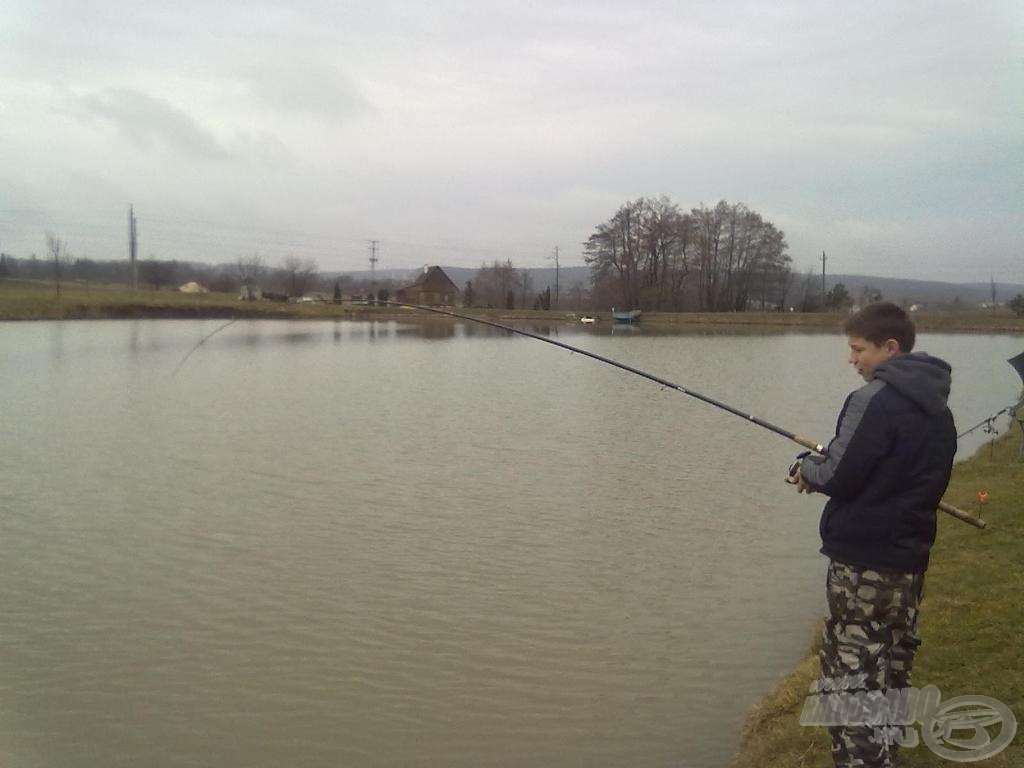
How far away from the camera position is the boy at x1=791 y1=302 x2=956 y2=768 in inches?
145

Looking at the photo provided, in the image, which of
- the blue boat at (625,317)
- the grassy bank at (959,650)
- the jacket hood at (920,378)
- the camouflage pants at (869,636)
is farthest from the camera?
the blue boat at (625,317)

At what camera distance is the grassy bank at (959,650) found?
485cm

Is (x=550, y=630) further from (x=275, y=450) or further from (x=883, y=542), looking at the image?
(x=275, y=450)

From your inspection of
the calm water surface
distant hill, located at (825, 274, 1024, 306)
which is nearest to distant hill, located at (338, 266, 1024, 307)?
distant hill, located at (825, 274, 1024, 306)

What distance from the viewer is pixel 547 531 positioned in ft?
36.1

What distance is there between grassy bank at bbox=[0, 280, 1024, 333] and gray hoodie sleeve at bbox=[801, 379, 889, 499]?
110 feet

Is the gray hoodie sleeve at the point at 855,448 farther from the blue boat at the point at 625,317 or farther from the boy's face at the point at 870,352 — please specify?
the blue boat at the point at 625,317

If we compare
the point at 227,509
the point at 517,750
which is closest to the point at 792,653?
the point at 517,750

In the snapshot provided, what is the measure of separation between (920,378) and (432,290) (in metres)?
90.4

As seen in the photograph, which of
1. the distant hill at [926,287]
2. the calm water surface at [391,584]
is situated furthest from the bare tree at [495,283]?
the calm water surface at [391,584]

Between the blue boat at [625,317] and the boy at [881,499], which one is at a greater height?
the blue boat at [625,317]

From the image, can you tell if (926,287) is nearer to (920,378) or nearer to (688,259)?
(688,259)

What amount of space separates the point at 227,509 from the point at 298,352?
26917mm

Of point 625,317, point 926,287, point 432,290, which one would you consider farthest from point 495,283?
point 926,287
